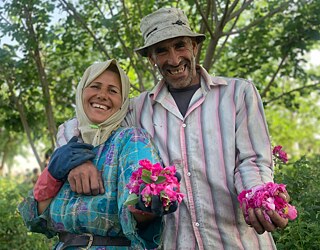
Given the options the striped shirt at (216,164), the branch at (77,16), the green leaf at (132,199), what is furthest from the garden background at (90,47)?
the green leaf at (132,199)

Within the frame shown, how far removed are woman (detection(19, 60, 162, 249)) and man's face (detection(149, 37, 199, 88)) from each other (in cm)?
23

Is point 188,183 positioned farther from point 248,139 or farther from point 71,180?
point 71,180

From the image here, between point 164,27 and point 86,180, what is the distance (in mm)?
911

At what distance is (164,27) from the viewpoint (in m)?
2.75

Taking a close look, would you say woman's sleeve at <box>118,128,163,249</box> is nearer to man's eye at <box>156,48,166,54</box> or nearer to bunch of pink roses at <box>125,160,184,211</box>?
bunch of pink roses at <box>125,160,184,211</box>

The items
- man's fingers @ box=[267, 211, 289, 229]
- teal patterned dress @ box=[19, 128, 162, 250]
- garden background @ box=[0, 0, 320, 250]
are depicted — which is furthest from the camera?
garden background @ box=[0, 0, 320, 250]

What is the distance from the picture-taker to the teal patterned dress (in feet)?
7.46

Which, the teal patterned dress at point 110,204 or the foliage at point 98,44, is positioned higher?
the foliage at point 98,44

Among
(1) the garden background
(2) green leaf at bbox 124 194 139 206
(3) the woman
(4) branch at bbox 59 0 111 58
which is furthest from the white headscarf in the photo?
(4) branch at bbox 59 0 111 58

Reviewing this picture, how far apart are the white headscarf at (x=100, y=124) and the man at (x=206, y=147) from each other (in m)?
0.14

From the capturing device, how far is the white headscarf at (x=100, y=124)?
2521 mm

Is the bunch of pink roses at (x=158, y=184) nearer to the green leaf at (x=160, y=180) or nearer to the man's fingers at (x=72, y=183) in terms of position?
the green leaf at (x=160, y=180)

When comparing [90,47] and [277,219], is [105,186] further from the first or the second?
[90,47]

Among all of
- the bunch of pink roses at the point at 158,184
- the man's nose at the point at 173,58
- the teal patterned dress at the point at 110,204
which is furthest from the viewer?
the man's nose at the point at 173,58
